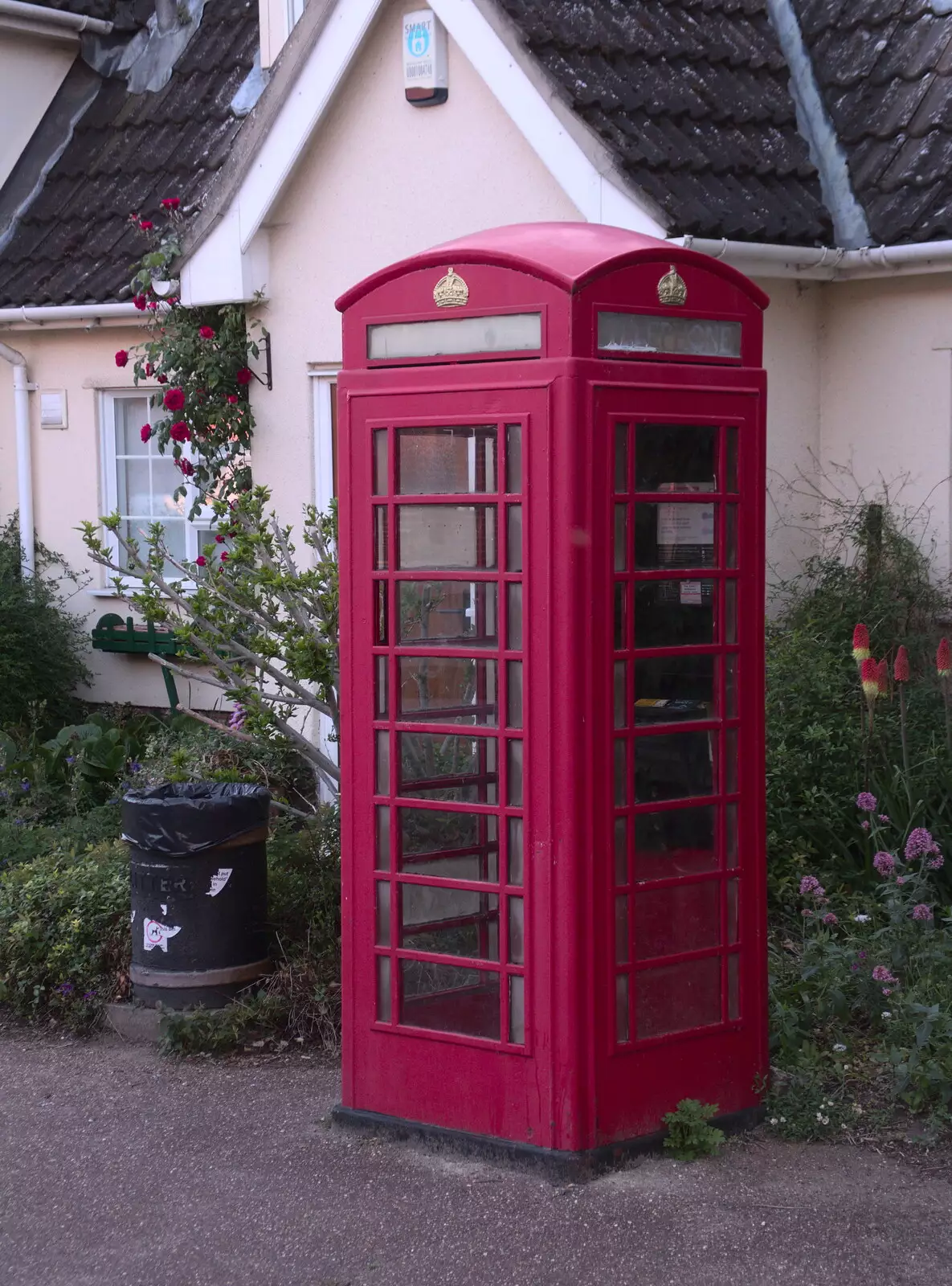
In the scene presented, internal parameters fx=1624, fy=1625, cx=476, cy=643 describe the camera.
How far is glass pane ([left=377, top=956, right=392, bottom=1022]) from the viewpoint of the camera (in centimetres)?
502

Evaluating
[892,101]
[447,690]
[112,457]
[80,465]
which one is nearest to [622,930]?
[447,690]

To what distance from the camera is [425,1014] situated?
4.98 m

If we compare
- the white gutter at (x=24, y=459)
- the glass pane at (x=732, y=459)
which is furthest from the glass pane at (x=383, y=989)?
the white gutter at (x=24, y=459)

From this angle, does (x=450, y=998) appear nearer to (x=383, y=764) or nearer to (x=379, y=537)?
(x=383, y=764)

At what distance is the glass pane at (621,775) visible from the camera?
4707 millimetres

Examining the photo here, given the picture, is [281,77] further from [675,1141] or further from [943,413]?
[675,1141]

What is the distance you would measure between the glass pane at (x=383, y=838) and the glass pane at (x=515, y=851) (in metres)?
0.42

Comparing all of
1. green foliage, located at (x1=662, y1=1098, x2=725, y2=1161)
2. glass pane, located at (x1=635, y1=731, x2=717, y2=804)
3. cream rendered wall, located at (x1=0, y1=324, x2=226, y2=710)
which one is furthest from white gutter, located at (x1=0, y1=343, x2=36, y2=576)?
green foliage, located at (x1=662, y1=1098, x2=725, y2=1161)

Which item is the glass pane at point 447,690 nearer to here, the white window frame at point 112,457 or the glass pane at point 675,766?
the glass pane at point 675,766

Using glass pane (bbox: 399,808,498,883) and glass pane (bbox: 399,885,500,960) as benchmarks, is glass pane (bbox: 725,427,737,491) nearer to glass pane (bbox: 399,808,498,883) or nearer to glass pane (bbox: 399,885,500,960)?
glass pane (bbox: 399,808,498,883)

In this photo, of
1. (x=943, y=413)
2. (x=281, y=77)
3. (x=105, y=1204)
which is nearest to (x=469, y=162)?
(x=281, y=77)

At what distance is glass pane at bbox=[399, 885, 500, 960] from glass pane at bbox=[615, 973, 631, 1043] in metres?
0.44

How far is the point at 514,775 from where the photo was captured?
15.5 feet

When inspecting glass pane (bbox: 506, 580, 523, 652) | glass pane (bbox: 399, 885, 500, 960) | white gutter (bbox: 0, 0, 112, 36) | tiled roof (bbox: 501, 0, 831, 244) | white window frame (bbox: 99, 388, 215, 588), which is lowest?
glass pane (bbox: 399, 885, 500, 960)
